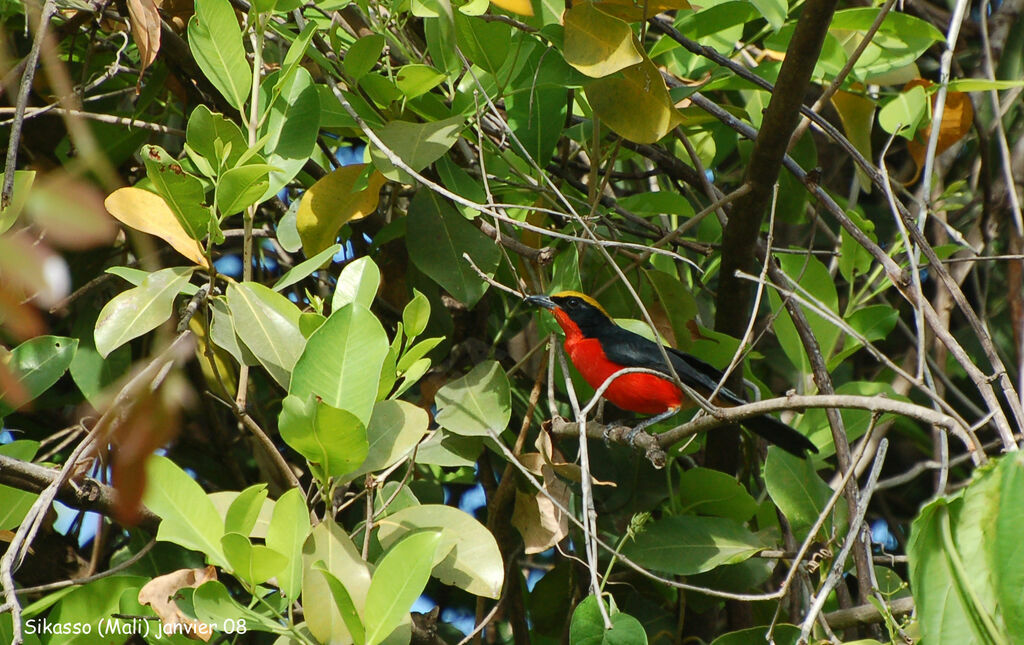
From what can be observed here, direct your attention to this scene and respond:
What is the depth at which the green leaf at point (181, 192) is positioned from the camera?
213 cm

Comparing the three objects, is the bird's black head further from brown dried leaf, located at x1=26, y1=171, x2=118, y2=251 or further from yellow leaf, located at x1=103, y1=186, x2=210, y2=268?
brown dried leaf, located at x1=26, y1=171, x2=118, y2=251

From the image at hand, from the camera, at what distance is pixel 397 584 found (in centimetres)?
187

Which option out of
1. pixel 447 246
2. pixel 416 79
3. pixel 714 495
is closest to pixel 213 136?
pixel 416 79

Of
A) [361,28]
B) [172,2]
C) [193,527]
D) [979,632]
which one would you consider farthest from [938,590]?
[172,2]

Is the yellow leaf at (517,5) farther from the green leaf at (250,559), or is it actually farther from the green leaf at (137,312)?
the green leaf at (250,559)

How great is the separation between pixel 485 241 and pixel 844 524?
4.49 feet

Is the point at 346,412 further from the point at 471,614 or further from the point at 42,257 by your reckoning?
the point at 471,614

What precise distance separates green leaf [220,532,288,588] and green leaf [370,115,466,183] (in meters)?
1.06

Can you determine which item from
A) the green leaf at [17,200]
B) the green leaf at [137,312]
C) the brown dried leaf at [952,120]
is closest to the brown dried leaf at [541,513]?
the green leaf at [137,312]

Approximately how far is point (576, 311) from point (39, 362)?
1938 mm

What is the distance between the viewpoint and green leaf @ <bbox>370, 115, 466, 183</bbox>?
2496mm

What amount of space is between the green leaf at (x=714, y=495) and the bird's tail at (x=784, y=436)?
0.30 metres

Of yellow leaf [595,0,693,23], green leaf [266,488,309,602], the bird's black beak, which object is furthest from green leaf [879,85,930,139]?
green leaf [266,488,309,602]

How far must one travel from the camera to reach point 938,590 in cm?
131
